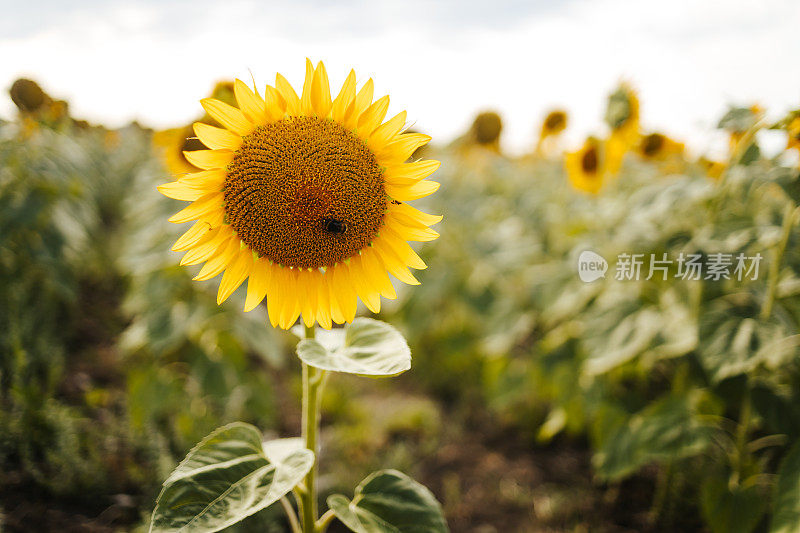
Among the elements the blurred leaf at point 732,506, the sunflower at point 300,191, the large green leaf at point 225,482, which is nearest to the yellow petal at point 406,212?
the sunflower at point 300,191

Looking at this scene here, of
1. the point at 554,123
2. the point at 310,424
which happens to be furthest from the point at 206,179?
the point at 554,123

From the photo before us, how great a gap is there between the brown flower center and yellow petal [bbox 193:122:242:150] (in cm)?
2

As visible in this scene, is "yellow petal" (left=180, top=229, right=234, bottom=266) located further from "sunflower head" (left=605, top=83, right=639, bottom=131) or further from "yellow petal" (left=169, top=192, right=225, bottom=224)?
"sunflower head" (left=605, top=83, right=639, bottom=131)

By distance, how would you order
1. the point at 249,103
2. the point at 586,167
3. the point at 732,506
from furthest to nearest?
1. the point at 586,167
2. the point at 732,506
3. the point at 249,103

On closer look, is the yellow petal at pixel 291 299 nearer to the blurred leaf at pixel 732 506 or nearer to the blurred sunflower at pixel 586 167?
the blurred leaf at pixel 732 506

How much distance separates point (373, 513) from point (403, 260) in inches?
22.9

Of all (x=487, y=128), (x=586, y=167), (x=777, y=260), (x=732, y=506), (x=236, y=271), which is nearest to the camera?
(x=236, y=271)

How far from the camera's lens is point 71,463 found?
1840 millimetres

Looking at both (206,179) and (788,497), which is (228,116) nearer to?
(206,179)

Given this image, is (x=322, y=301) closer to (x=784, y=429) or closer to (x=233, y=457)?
(x=233, y=457)

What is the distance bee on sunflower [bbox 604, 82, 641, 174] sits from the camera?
2959 mm

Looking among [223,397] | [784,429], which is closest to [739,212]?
[784,429]

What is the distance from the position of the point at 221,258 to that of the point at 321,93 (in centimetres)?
40

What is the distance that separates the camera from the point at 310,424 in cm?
115
